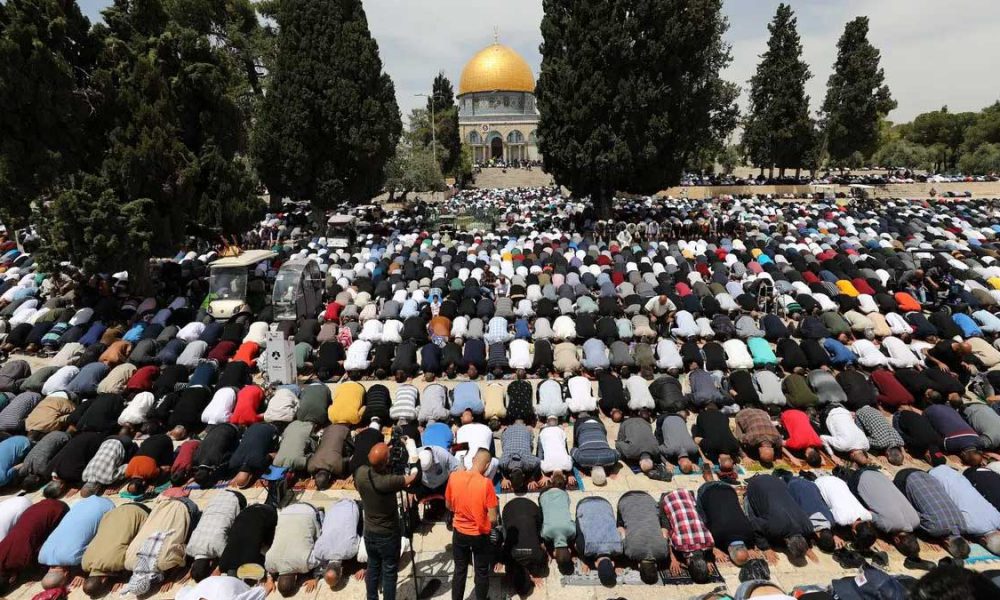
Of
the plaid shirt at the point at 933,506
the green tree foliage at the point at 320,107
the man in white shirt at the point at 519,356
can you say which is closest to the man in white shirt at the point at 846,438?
the plaid shirt at the point at 933,506

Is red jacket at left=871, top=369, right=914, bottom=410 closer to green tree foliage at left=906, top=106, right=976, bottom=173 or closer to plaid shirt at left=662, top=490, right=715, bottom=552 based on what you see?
plaid shirt at left=662, top=490, right=715, bottom=552

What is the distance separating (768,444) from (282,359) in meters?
8.71

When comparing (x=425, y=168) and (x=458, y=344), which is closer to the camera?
(x=458, y=344)

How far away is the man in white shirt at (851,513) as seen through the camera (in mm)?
6000

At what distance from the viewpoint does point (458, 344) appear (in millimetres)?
11828

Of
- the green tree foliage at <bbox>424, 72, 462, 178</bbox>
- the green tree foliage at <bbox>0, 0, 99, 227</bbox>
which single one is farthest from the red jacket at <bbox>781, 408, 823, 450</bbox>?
the green tree foliage at <bbox>424, 72, 462, 178</bbox>

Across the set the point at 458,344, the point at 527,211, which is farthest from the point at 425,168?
the point at 458,344

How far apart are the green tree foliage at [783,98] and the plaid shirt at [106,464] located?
157ft

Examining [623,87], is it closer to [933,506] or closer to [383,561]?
[933,506]

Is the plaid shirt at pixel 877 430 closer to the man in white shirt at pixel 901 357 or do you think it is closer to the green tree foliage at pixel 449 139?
the man in white shirt at pixel 901 357

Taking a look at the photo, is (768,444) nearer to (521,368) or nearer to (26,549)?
(521,368)

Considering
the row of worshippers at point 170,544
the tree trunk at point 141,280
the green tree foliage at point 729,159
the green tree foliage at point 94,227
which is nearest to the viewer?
the row of worshippers at point 170,544

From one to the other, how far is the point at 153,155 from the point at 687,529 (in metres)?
17.1

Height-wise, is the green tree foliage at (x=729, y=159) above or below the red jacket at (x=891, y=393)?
above
